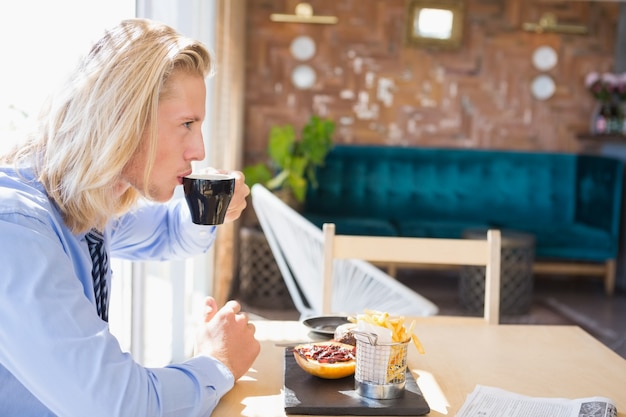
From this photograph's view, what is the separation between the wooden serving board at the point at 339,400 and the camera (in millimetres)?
1120

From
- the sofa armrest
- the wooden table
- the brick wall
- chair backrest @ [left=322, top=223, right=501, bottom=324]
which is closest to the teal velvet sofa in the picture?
the sofa armrest

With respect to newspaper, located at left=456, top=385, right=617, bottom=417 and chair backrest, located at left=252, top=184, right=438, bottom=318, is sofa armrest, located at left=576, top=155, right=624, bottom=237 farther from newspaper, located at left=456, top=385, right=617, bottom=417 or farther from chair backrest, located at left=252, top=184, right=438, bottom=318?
newspaper, located at left=456, top=385, right=617, bottom=417

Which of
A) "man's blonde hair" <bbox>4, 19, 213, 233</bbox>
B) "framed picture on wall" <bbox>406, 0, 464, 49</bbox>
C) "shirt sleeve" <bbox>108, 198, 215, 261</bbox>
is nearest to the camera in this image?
"man's blonde hair" <bbox>4, 19, 213, 233</bbox>

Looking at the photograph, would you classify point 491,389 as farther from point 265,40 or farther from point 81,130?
point 265,40

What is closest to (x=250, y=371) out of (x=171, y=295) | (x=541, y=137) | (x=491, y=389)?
(x=491, y=389)

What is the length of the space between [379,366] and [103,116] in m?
0.55

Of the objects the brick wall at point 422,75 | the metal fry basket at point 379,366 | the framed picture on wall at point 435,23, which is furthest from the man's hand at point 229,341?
the framed picture on wall at point 435,23

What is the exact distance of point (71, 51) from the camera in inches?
82.6

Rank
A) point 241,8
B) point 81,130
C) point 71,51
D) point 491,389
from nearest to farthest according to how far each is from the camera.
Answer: point 81,130
point 491,389
point 71,51
point 241,8

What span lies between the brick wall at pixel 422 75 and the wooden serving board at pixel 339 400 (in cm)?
468

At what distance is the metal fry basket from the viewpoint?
115 centimetres

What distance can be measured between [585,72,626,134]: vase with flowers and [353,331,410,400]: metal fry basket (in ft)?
16.4

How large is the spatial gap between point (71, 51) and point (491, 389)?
1.48 metres

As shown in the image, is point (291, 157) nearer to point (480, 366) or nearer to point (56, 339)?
point (480, 366)
